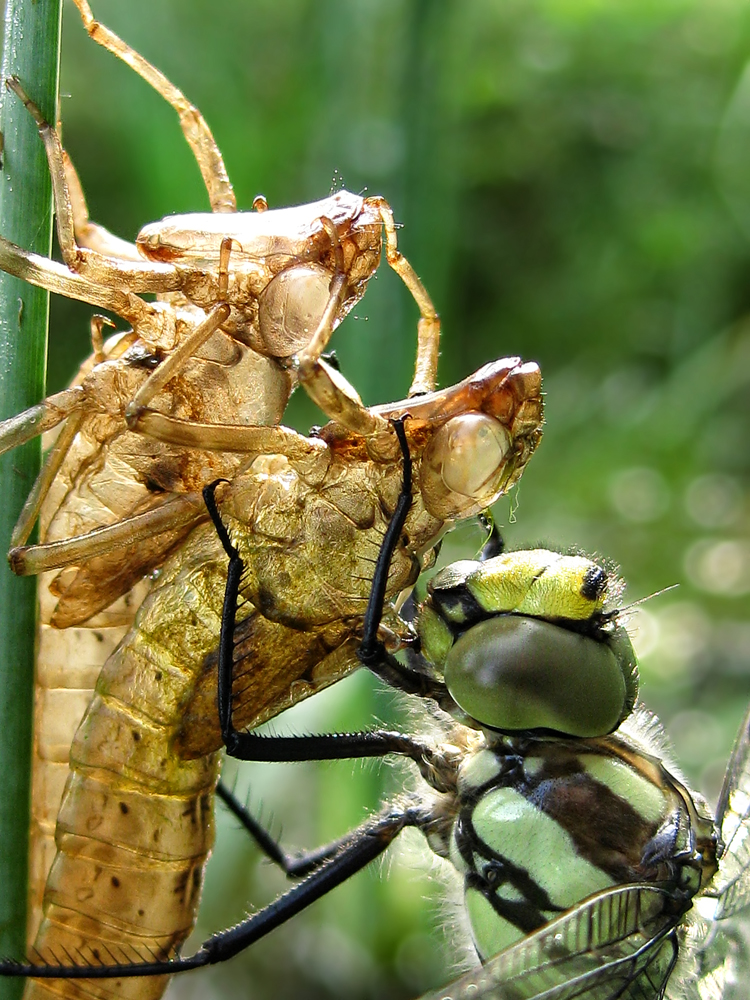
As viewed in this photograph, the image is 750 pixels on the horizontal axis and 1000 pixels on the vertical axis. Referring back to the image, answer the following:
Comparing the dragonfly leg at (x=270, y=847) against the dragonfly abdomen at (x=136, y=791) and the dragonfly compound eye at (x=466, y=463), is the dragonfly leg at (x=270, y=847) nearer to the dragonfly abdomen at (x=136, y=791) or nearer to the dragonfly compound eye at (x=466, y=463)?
the dragonfly abdomen at (x=136, y=791)

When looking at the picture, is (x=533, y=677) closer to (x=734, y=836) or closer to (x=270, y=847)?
(x=734, y=836)

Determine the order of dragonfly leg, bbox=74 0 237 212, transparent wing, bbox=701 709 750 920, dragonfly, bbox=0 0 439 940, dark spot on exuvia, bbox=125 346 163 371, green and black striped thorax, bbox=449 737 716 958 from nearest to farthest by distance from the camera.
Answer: dragonfly, bbox=0 0 439 940
dark spot on exuvia, bbox=125 346 163 371
green and black striped thorax, bbox=449 737 716 958
dragonfly leg, bbox=74 0 237 212
transparent wing, bbox=701 709 750 920

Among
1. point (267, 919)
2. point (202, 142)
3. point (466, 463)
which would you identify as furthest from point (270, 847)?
point (202, 142)

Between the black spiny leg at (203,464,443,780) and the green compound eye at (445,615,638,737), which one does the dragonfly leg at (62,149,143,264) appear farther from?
the green compound eye at (445,615,638,737)

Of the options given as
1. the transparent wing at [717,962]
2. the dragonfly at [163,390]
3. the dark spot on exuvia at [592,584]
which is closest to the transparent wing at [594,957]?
the transparent wing at [717,962]

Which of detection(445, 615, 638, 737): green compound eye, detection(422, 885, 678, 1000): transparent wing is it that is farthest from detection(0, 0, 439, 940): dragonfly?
detection(422, 885, 678, 1000): transparent wing
